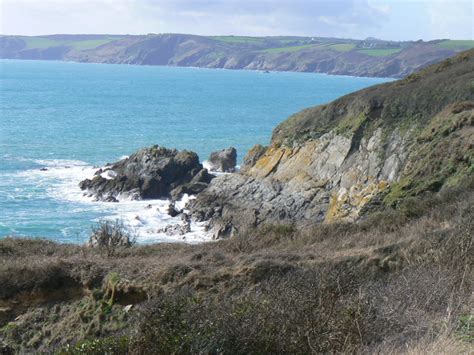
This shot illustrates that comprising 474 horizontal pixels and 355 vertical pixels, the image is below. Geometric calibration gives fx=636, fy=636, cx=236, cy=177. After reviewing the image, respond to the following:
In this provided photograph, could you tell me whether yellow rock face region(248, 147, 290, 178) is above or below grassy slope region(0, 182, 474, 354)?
below

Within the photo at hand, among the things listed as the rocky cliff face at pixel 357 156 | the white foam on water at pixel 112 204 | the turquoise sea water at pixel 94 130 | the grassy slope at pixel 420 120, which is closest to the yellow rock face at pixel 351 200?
the rocky cliff face at pixel 357 156

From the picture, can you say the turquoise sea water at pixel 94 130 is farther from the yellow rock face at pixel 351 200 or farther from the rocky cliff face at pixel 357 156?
the yellow rock face at pixel 351 200

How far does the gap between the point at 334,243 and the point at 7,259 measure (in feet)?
29.5

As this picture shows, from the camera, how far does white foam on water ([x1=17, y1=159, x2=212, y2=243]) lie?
36.2m

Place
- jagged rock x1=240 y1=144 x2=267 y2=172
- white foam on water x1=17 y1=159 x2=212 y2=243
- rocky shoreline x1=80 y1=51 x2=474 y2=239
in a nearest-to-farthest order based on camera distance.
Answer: rocky shoreline x1=80 y1=51 x2=474 y2=239
white foam on water x1=17 y1=159 x2=212 y2=243
jagged rock x1=240 y1=144 x2=267 y2=172

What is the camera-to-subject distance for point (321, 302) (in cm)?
759

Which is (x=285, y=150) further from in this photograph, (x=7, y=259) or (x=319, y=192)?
(x=7, y=259)

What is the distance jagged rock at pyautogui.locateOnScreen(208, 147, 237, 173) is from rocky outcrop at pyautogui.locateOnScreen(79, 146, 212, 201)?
5324mm

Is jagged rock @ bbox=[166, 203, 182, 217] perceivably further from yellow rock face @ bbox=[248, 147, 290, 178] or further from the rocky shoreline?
yellow rock face @ bbox=[248, 147, 290, 178]

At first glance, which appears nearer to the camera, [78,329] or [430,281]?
[430,281]

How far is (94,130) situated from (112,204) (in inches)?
1450

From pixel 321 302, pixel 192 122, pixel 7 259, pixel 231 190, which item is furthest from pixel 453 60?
pixel 192 122

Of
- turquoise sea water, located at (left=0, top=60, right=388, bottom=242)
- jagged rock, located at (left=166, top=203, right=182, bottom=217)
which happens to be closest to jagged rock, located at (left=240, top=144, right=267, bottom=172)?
jagged rock, located at (left=166, top=203, right=182, bottom=217)

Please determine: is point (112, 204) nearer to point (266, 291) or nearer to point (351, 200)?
point (351, 200)
